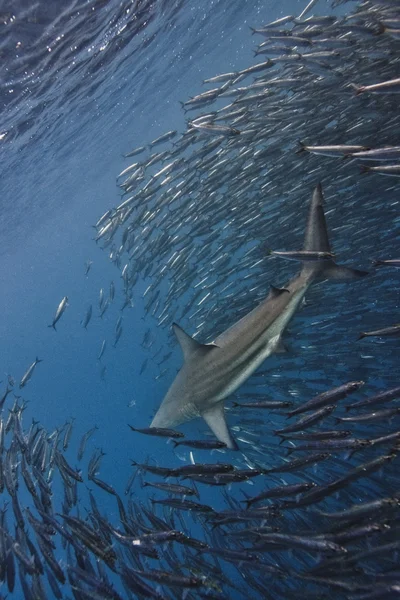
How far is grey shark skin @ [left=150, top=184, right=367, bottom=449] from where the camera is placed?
12.2 feet

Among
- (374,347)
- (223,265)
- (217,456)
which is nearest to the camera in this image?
(374,347)

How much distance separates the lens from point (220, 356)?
399 centimetres

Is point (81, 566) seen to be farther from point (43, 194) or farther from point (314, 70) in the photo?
point (43, 194)

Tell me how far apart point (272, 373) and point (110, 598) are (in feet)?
20.7

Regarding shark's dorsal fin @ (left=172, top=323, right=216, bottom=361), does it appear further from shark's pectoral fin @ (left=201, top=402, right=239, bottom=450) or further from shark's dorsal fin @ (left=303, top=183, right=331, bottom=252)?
shark's dorsal fin @ (left=303, top=183, right=331, bottom=252)

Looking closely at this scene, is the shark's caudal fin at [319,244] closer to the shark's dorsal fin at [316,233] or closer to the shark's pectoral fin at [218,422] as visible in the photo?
the shark's dorsal fin at [316,233]

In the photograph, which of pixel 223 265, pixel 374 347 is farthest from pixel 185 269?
pixel 374 347

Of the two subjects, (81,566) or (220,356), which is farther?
(81,566)

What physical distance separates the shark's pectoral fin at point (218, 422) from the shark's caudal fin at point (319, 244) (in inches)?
63.0

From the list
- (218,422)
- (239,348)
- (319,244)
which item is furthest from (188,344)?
(319,244)

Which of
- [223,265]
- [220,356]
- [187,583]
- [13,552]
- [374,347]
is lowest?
[374,347]

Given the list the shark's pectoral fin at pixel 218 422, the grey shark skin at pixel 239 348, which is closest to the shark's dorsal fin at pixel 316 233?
the grey shark skin at pixel 239 348

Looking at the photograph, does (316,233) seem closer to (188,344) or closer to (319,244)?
(319,244)

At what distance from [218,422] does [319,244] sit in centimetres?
194
